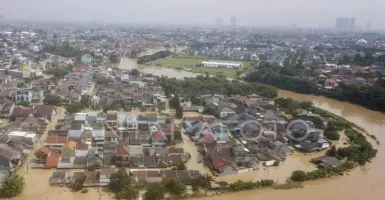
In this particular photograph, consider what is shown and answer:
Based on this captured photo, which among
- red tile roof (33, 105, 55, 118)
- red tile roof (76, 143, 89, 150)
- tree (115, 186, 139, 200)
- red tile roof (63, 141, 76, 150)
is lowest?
tree (115, 186, 139, 200)

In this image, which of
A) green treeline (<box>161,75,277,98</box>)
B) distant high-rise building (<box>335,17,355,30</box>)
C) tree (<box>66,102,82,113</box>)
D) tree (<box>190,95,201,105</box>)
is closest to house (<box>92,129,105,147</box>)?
tree (<box>66,102,82,113</box>)

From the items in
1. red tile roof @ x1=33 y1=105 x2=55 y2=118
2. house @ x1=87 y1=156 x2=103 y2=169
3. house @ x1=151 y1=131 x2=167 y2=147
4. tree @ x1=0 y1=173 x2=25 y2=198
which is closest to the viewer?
tree @ x1=0 y1=173 x2=25 y2=198

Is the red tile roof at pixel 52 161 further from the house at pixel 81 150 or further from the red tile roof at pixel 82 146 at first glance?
the red tile roof at pixel 82 146

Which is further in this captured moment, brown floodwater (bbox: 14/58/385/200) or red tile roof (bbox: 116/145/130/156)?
red tile roof (bbox: 116/145/130/156)

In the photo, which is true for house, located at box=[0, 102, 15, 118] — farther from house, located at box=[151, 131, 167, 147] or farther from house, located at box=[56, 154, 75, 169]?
house, located at box=[151, 131, 167, 147]

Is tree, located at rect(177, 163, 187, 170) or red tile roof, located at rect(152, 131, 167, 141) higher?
red tile roof, located at rect(152, 131, 167, 141)

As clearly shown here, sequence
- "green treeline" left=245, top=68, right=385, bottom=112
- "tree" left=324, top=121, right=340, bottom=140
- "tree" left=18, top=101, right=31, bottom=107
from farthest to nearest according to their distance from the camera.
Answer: "green treeline" left=245, top=68, right=385, bottom=112 < "tree" left=18, top=101, right=31, bottom=107 < "tree" left=324, top=121, right=340, bottom=140

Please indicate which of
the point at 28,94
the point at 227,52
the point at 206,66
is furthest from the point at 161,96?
the point at 227,52
